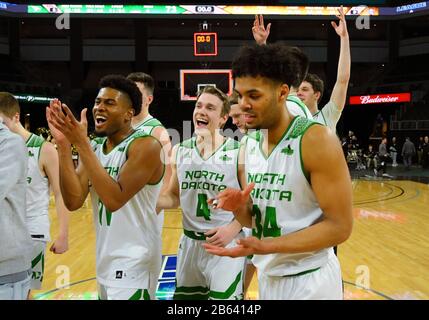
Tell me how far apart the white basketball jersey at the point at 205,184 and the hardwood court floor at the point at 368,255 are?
150 cm

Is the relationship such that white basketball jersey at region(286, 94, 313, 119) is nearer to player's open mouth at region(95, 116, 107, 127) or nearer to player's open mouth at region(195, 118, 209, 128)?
player's open mouth at region(195, 118, 209, 128)

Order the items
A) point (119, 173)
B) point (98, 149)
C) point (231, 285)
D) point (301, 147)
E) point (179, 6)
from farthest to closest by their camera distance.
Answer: point (179, 6)
point (231, 285)
point (98, 149)
point (119, 173)
point (301, 147)

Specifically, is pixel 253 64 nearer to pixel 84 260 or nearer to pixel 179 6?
pixel 84 260

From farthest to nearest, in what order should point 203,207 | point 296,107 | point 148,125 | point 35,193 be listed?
point 148,125 → point 35,193 → point 203,207 → point 296,107

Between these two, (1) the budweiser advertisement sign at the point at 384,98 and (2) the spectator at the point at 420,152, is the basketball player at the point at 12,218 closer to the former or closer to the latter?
(2) the spectator at the point at 420,152

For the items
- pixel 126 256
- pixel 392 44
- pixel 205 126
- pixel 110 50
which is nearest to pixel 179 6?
pixel 110 50

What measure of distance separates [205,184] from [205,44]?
11435 millimetres

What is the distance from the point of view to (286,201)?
197 cm

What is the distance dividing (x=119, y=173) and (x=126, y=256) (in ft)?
1.57

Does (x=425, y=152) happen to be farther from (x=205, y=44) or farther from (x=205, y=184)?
(x=205, y=184)

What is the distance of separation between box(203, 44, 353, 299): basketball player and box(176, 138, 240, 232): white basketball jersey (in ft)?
3.93

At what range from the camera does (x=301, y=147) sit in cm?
192

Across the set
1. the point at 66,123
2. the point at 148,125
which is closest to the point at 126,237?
the point at 66,123

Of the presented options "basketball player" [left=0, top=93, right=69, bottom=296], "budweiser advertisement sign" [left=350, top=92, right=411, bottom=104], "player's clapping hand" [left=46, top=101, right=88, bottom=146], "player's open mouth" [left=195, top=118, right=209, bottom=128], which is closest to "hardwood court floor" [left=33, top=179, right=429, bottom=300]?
"basketball player" [left=0, top=93, right=69, bottom=296]
